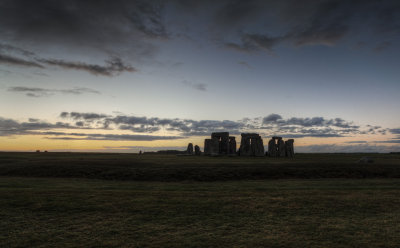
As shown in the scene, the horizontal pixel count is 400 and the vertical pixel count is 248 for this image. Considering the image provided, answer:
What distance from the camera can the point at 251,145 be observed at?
47750 mm

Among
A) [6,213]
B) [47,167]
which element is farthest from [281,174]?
[47,167]

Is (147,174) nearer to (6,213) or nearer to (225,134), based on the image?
(6,213)

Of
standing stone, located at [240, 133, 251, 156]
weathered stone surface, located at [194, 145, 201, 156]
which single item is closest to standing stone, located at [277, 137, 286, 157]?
standing stone, located at [240, 133, 251, 156]

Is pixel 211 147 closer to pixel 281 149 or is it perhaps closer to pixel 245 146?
pixel 245 146

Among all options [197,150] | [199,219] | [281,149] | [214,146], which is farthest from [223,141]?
[199,219]

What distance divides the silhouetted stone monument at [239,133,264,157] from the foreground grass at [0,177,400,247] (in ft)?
108

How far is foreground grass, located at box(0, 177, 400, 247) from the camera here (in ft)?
25.0

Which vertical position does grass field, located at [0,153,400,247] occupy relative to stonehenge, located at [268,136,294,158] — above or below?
below

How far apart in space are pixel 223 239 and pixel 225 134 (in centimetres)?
4190

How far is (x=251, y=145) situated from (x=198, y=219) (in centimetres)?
3902

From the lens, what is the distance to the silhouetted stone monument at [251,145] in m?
47.2

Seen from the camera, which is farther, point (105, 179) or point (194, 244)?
point (105, 179)

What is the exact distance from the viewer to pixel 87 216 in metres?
10.2

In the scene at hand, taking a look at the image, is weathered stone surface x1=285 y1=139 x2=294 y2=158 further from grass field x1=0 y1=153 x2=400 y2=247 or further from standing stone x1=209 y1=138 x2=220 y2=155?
grass field x1=0 y1=153 x2=400 y2=247
